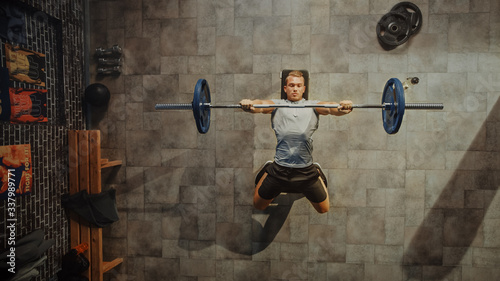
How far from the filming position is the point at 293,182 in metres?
2.79

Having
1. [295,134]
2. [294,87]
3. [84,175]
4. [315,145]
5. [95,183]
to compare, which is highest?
[294,87]

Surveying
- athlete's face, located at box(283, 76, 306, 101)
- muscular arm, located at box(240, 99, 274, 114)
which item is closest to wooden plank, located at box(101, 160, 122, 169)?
muscular arm, located at box(240, 99, 274, 114)

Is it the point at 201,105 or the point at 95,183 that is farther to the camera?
the point at 95,183

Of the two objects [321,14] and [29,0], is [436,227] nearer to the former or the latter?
[321,14]

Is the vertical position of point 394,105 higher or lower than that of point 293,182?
higher

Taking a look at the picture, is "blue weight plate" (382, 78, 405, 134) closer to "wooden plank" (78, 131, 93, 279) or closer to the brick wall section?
"wooden plank" (78, 131, 93, 279)

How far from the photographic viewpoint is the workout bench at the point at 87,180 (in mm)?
3199

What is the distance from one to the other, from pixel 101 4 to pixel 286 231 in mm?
4256

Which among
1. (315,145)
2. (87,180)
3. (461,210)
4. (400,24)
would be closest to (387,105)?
(315,145)

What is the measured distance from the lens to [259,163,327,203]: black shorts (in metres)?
2.80

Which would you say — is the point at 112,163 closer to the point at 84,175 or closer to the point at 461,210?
the point at 84,175

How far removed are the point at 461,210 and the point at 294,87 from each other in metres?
Result: 2.93

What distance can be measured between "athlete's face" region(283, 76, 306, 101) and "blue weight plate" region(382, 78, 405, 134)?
0.90 meters

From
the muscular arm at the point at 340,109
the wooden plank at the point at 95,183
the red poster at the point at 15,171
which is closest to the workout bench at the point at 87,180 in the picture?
the wooden plank at the point at 95,183
